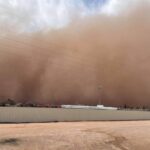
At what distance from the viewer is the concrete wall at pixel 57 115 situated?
27.4m

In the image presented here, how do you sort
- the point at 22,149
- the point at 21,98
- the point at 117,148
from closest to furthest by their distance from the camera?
the point at 22,149, the point at 117,148, the point at 21,98

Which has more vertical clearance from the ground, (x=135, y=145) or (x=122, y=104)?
(x=122, y=104)

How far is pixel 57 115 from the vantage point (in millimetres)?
31734

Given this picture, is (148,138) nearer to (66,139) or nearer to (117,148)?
(117,148)

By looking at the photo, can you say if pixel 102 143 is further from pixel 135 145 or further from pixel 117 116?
pixel 117 116

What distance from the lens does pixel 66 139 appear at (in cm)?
1703

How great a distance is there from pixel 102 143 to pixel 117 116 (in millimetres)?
23320

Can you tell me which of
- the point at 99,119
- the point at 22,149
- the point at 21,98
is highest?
the point at 21,98

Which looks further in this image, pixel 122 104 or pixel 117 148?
pixel 122 104

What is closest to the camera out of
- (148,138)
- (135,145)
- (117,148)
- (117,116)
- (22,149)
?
(22,149)

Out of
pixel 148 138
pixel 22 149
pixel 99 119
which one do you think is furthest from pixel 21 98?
pixel 22 149

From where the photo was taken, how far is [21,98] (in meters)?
48.7

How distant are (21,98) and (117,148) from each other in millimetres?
33690

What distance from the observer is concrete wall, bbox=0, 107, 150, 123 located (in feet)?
90.0
